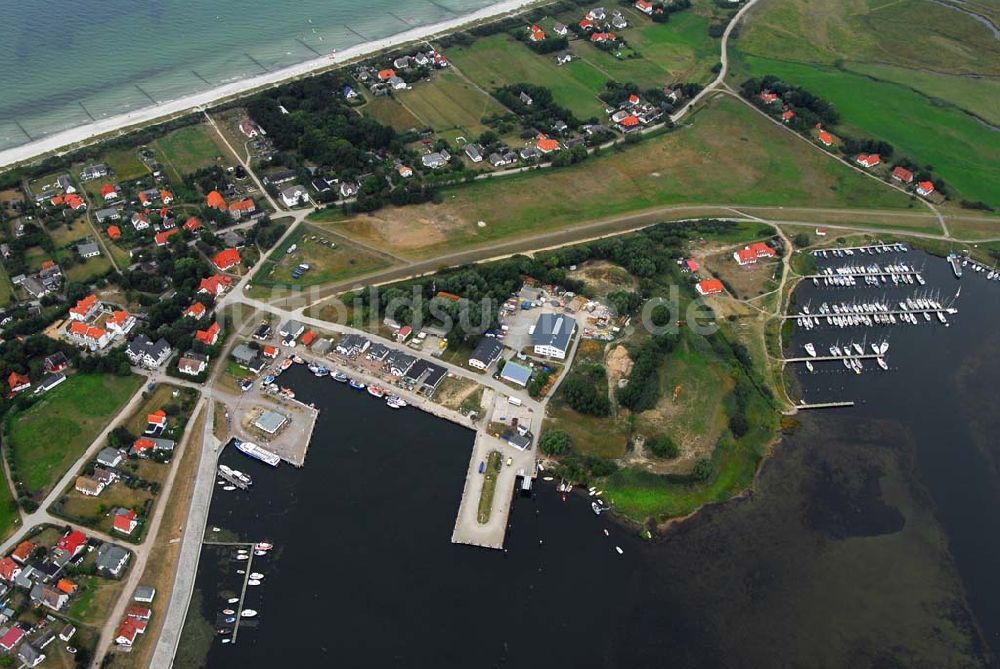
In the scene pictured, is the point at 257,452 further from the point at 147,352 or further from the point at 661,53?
the point at 661,53

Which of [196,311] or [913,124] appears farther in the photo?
[913,124]

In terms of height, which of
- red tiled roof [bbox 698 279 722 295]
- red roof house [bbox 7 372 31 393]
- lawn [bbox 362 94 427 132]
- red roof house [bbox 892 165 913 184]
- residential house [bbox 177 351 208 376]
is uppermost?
red roof house [bbox 892 165 913 184]

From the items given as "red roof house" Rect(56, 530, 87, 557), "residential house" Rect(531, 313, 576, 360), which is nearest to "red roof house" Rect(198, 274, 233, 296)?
"red roof house" Rect(56, 530, 87, 557)

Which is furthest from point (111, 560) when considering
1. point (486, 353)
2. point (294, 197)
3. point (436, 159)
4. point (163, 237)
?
point (436, 159)

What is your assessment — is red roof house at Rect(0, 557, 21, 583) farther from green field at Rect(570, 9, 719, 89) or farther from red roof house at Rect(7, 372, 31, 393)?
green field at Rect(570, 9, 719, 89)

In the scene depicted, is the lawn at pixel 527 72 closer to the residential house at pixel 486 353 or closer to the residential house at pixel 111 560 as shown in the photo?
the residential house at pixel 486 353
